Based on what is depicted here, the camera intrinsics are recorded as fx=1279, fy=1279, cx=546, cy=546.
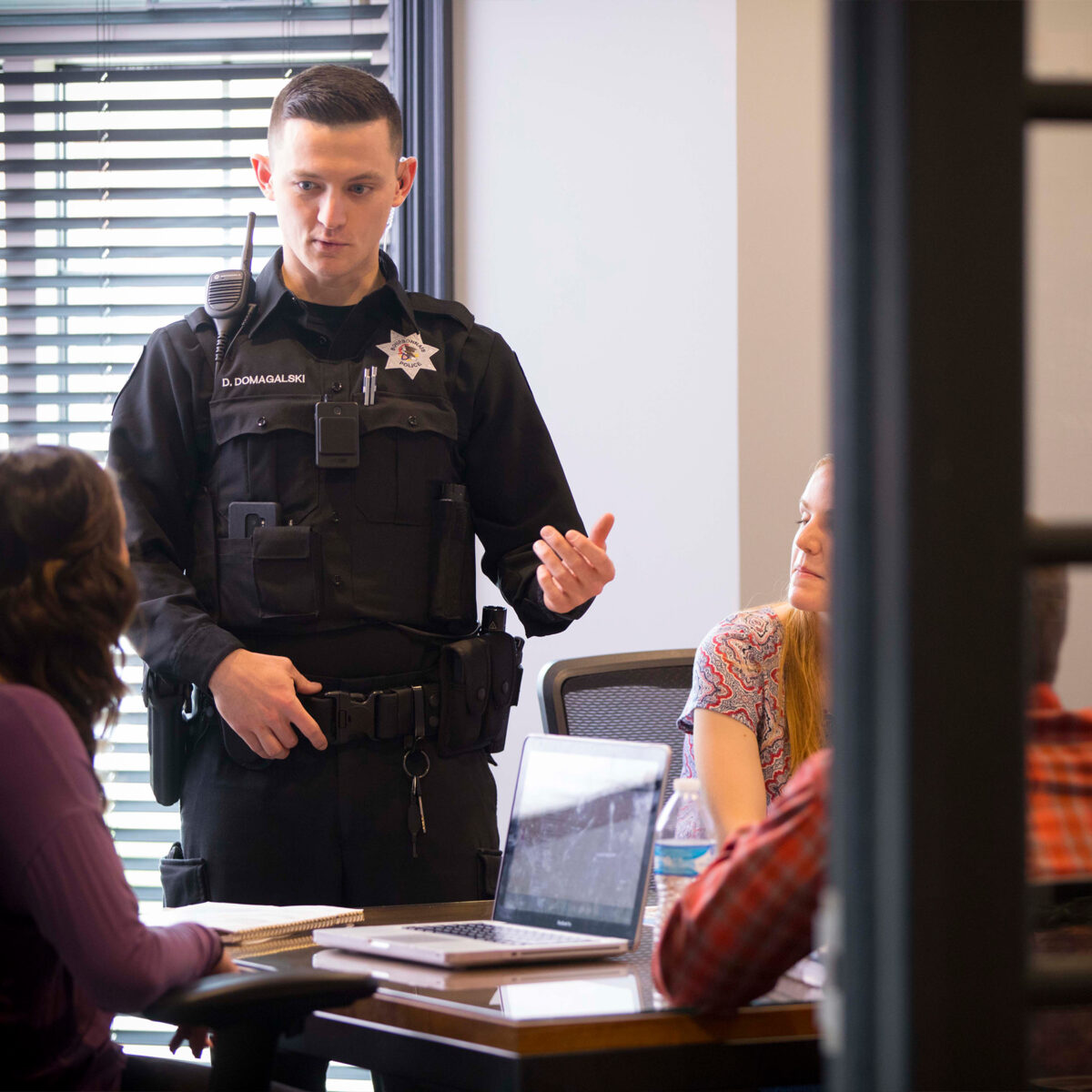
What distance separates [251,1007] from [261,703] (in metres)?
0.76

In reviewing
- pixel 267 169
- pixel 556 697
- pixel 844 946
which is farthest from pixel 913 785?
pixel 267 169

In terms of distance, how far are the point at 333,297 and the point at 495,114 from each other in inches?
34.5

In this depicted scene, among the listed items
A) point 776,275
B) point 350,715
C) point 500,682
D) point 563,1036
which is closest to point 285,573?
point 350,715

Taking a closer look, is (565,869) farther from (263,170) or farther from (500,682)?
(263,170)

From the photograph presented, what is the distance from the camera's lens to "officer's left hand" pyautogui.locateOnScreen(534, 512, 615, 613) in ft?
5.67

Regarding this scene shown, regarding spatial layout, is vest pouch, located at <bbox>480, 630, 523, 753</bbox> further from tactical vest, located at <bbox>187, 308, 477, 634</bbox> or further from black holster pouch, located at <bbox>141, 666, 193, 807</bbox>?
black holster pouch, located at <bbox>141, 666, 193, 807</bbox>

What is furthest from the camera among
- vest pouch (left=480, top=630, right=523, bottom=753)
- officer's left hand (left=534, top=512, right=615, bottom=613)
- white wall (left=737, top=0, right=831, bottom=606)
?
white wall (left=737, top=0, right=831, bottom=606)

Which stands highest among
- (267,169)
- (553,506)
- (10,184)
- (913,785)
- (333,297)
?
(10,184)

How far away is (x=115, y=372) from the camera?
2.86 m

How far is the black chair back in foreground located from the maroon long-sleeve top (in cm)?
3

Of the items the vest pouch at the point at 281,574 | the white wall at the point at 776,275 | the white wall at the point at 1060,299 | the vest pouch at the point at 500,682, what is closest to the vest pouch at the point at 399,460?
the vest pouch at the point at 281,574

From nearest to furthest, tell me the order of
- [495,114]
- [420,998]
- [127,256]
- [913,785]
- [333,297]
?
1. [913,785]
2. [420,998]
3. [333,297]
4. [495,114]
5. [127,256]

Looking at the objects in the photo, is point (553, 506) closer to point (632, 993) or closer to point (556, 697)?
point (556, 697)

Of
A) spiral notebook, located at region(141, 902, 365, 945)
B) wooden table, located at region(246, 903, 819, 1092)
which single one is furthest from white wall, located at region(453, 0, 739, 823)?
wooden table, located at region(246, 903, 819, 1092)
